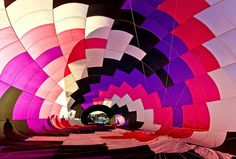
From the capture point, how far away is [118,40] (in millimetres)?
9562

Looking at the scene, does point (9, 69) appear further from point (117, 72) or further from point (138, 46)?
point (117, 72)

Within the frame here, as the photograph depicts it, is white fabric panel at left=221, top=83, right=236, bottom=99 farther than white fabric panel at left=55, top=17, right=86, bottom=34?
No

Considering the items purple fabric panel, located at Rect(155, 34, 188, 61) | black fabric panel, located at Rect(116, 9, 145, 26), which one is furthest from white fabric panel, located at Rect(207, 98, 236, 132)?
black fabric panel, located at Rect(116, 9, 145, 26)

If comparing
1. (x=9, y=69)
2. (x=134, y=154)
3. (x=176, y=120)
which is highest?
(x=9, y=69)

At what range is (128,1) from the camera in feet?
22.8

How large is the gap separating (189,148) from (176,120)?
3606mm

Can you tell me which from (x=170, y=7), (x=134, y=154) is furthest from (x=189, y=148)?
(x=170, y=7)

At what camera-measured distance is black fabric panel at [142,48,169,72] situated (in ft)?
29.7

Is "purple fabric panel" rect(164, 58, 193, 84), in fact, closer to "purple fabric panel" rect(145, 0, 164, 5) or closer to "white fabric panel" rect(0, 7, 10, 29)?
"purple fabric panel" rect(145, 0, 164, 5)

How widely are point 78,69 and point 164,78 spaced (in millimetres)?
3782

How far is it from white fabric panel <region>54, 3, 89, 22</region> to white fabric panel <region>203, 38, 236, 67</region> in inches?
105

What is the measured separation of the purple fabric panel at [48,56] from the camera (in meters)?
9.78

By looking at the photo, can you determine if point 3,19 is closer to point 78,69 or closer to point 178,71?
point 178,71

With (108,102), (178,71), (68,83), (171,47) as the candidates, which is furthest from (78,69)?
(108,102)
